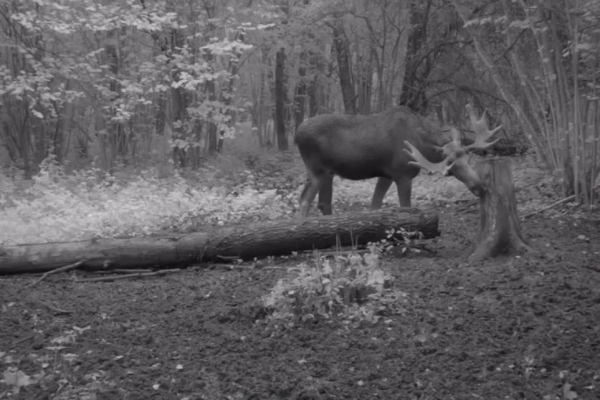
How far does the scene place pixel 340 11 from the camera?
51.2 ft

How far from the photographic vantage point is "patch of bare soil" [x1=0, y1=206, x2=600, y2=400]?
160 inches

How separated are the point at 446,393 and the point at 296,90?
20296 mm

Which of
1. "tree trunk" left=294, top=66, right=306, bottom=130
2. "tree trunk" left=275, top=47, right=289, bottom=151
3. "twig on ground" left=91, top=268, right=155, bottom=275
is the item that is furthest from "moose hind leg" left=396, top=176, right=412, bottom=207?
"tree trunk" left=294, top=66, right=306, bottom=130

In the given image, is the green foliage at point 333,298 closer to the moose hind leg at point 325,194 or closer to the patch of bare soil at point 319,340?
the patch of bare soil at point 319,340

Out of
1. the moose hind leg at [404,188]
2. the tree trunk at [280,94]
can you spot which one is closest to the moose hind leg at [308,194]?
the moose hind leg at [404,188]

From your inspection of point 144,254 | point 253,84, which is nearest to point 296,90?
point 253,84

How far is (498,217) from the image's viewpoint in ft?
21.5

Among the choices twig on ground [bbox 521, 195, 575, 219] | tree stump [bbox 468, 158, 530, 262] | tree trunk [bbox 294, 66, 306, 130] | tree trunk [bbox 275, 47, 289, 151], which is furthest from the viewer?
tree trunk [bbox 294, 66, 306, 130]

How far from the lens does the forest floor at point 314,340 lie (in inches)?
160

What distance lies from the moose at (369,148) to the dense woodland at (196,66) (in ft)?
9.93

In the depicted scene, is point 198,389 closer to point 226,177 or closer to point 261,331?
point 261,331

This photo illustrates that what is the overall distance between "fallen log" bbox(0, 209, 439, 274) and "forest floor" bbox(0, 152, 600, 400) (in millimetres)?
455

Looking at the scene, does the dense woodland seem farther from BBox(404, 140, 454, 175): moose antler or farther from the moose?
BBox(404, 140, 454, 175): moose antler

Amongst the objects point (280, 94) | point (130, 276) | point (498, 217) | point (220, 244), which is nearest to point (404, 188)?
point (498, 217)
